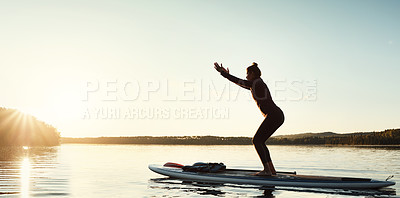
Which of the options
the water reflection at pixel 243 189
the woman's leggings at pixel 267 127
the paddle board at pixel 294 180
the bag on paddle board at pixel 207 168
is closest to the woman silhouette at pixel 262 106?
the woman's leggings at pixel 267 127

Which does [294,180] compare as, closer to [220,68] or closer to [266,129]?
[266,129]

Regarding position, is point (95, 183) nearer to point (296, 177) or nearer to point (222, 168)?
Result: point (222, 168)

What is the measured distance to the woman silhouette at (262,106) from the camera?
432 inches

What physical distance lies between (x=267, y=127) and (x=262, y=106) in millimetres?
603

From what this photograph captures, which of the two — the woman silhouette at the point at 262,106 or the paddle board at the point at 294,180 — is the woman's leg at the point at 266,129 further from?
the paddle board at the point at 294,180

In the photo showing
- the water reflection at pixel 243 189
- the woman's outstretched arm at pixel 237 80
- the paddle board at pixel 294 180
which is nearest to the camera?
the water reflection at pixel 243 189

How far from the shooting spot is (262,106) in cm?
1105

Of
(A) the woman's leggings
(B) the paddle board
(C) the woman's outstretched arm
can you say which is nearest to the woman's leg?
(A) the woman's leggings

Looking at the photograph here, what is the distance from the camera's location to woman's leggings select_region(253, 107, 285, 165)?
1095 centimetres

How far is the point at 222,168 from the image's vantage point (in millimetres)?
13367

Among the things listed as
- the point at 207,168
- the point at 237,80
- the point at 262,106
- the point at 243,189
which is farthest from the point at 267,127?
the point at 207,168

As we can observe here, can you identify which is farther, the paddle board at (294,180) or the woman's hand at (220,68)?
the woman's hand at (220,68)

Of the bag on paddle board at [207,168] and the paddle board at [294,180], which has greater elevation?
the bag on paddle board at [207,168]

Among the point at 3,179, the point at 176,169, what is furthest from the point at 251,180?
the point at 3,179
